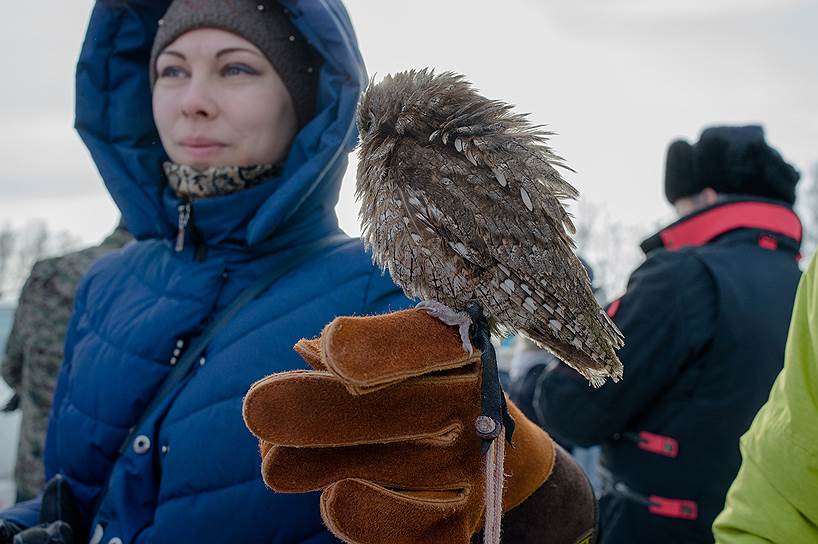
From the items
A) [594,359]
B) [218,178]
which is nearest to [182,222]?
[218,178]

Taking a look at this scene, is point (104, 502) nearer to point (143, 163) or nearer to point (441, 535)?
point (441, 535)

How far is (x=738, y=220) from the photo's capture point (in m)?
3.05

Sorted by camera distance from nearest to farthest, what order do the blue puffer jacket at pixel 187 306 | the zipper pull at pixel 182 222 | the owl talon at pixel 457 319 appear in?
the owl talon at pixel 457 319, the blue puffer jacket at pixel 187 306, the zipper pull at pixel 182 222

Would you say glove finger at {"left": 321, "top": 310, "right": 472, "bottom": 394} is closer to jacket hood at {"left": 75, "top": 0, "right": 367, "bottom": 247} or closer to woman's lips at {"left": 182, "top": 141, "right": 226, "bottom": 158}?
jacket hood at {"left": 75, "top": 0, "right": 367, "bottom": 247}

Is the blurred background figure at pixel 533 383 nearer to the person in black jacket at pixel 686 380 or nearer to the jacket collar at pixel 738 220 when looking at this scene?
the person in black jacket at pixel 686 380

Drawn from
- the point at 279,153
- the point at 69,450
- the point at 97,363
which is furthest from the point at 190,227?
the point at 69,450

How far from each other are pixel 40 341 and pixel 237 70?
234cm

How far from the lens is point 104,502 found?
1.73m

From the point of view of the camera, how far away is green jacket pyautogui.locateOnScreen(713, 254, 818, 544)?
138 centimetres

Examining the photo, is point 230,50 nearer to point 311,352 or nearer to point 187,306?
point 187,306

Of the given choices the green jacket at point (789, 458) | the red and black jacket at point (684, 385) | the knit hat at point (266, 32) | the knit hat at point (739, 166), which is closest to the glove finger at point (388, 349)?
the green jacket at point (789, 458)

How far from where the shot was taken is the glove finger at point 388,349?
3.99ft

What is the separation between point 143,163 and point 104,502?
1116mm

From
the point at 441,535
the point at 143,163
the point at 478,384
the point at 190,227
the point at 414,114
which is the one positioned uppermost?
the point at 414,114
